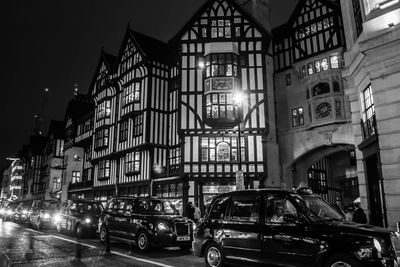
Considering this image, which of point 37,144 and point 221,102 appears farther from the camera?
point 37,144

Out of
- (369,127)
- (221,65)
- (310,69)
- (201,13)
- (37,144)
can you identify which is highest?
(201,13)

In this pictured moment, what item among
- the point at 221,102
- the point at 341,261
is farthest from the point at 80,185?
the point at 341,261

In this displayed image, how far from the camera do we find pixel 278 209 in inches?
297

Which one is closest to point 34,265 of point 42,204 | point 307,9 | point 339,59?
point 42,204

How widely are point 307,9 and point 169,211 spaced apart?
21851mm

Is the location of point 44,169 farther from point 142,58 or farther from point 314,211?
point 314,211

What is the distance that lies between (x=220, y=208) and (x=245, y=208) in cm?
92

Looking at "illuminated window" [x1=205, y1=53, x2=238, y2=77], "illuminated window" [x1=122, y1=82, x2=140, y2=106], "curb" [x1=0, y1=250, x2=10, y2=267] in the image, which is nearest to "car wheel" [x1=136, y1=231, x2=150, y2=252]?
"curb" [x1=0, y1=250, x2=10, y2=267]

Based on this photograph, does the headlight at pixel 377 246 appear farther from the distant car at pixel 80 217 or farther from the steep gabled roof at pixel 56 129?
the steep gabled roof at pixel 56 129

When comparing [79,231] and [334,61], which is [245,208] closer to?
[79,231]

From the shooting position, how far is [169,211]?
42.7 feet

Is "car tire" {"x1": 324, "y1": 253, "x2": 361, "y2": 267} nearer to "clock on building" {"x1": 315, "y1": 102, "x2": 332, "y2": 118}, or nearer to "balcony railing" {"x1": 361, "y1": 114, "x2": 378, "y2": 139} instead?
"balcony railing" {"x1": 361, "y1": 114, "x2": 378, "y2": 139}

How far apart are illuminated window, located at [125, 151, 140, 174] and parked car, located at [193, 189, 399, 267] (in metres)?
22.2

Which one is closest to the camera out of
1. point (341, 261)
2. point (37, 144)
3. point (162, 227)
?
point (341, 261)
